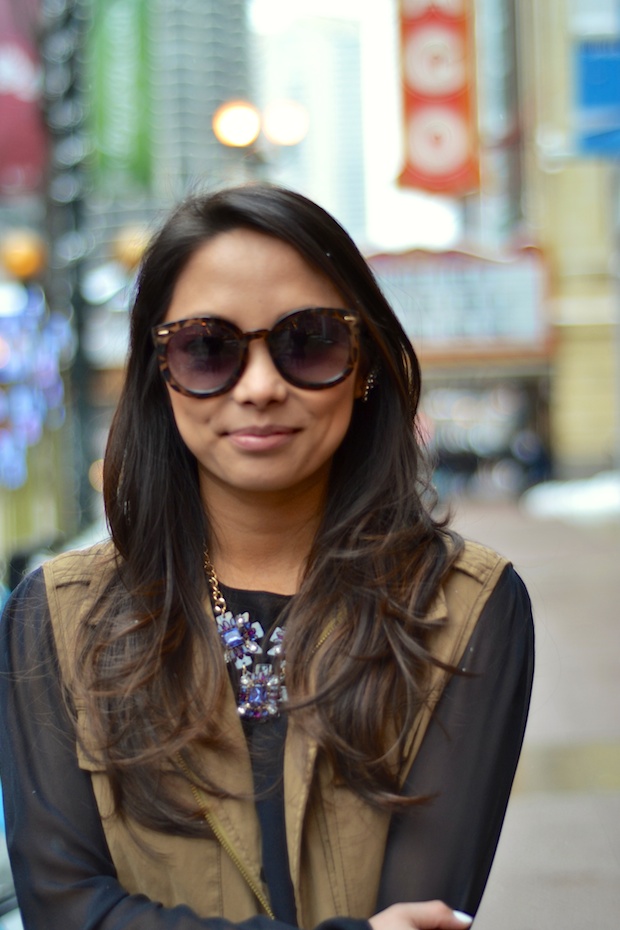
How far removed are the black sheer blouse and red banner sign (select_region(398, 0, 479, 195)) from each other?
461 inches

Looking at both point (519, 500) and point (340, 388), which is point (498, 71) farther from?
point (340, 388)

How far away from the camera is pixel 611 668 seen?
739 cm

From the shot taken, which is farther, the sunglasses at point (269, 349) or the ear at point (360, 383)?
the ear at point (360, 383)

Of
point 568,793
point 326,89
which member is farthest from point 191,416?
point 326,89

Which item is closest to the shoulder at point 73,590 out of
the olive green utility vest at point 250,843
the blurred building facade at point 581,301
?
the olive green utility vest at point 250,843

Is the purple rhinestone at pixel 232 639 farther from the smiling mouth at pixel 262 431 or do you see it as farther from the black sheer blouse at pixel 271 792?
the smiling mouth at pixel 262 431

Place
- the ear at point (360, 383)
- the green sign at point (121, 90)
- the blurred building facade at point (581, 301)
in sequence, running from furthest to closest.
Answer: the blurred building facade at point (581, 301), the green sign at point (121, 90), the ear at point (360, 383)

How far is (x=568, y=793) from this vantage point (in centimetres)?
490

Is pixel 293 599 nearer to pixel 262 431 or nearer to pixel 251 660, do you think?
pixel 251 660

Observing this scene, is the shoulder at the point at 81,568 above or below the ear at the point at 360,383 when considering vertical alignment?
below

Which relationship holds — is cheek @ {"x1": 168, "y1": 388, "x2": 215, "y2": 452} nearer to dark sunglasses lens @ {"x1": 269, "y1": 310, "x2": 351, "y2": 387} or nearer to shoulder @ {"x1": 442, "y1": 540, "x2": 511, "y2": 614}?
dark sunglasses lens @ {"x1": 269, "y1": 310, "x2": 351, "y2": 387}

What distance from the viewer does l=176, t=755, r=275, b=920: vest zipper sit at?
1521mm

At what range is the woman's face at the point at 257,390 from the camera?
1.58 meters

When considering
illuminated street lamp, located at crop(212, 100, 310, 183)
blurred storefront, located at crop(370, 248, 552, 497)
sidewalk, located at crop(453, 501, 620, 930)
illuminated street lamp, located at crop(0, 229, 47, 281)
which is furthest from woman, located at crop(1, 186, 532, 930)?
blurred storefront, located at crop(370, 248, 552, 497)
